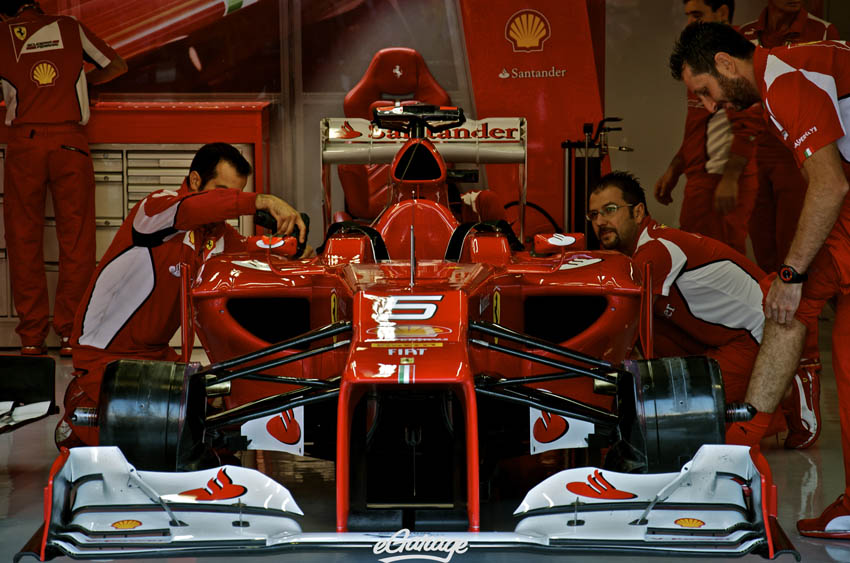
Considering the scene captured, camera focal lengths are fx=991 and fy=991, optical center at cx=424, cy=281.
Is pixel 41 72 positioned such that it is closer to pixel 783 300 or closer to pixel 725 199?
pixel 725 199

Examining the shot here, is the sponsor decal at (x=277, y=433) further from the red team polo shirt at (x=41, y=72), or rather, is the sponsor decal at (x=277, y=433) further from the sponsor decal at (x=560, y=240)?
the red team polo shirt at (x=41, y=72)

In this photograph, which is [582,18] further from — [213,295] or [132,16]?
[213,295]

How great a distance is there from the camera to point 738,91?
2.88 metres

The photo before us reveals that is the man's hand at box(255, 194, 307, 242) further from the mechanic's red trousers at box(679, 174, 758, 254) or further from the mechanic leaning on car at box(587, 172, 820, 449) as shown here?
the mechanic's red trousers at box(679, 174, 758, 254)

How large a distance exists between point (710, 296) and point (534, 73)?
3.52 metres

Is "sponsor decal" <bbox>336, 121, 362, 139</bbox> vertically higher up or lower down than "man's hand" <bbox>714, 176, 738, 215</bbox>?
higher up

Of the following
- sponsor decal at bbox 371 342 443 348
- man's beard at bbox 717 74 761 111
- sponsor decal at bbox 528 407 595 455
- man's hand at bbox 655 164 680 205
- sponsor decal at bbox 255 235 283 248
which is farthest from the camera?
man's hand at bbox 655 164 680 205

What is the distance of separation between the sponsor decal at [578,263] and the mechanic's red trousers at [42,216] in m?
3.51

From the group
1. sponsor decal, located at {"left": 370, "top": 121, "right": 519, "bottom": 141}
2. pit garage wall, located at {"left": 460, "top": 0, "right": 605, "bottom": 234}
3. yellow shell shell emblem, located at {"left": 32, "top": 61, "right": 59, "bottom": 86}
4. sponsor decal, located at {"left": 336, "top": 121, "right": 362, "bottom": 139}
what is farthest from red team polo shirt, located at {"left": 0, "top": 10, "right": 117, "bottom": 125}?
pit garage wall, located at {"left": 460, "top": 0, "right": 605, "bottom": 234}

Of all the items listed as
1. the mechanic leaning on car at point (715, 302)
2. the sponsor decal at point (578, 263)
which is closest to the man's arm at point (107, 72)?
the mechanic leaning on car at point (715, 302)

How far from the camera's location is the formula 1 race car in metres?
2.00

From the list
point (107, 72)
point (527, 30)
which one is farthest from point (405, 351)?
point (527, 30)

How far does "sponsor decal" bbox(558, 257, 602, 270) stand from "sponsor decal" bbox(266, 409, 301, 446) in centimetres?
93

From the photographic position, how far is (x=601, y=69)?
7410 millimetres
